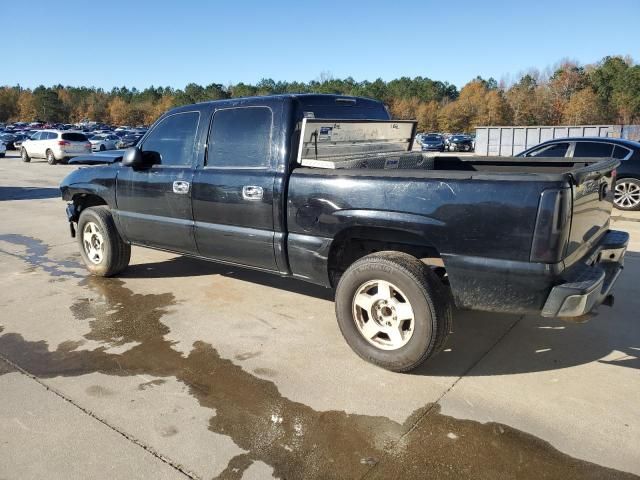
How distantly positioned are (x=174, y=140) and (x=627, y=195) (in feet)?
29.9

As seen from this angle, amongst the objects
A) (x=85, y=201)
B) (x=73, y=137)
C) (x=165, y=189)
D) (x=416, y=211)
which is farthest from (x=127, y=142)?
(x=416, y=211)

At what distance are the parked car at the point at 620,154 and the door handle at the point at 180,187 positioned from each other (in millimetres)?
7379

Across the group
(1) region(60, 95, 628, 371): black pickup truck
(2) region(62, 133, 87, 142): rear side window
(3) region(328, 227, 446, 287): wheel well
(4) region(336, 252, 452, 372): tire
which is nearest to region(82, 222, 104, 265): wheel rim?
(1) region(60, 95, 628, 371): black pickup truck

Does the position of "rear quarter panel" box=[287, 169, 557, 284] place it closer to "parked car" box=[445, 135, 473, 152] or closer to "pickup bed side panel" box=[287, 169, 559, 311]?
"pickup bed side panel" box=[287, 169, 559, 311]

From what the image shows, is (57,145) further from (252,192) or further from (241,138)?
(252,192)

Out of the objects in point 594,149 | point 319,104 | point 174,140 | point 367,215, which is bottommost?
point 367,215

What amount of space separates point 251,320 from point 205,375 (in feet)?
3.32

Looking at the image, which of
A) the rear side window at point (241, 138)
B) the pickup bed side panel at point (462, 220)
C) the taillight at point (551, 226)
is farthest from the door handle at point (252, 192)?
the taillight at point (551, 226)

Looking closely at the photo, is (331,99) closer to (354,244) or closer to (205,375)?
(354,244)

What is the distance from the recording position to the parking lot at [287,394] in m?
2.58

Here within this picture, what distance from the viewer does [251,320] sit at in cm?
446

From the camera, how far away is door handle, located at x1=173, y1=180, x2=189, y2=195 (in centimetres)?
458

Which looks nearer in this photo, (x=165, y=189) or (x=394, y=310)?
(x=394, y=310)

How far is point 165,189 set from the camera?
15.6 feet
